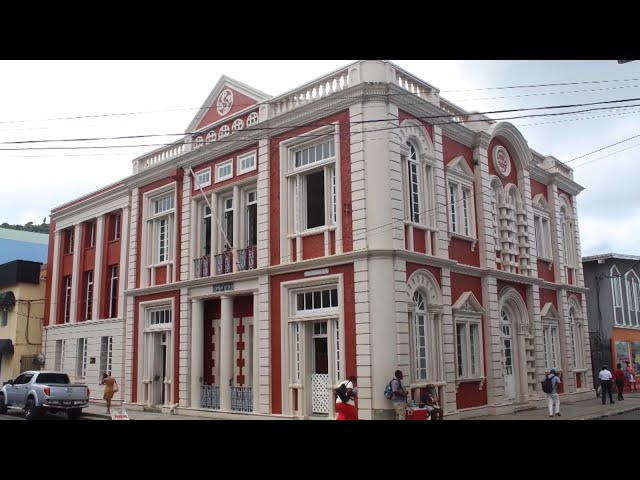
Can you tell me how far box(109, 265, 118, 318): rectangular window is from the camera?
27.6m

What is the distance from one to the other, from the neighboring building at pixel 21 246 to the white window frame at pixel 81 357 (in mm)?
13014

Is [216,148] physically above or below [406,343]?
above

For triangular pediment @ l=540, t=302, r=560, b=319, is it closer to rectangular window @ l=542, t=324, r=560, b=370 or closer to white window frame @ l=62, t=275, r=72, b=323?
rectangular window @ l=542, t=324, r=560, b=370

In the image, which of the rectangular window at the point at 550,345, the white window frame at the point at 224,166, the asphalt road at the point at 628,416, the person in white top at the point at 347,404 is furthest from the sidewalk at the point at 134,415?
the rectangular window at the point at 550,345

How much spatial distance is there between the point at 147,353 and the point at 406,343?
12157 mm

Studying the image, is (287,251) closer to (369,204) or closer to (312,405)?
(369,204)

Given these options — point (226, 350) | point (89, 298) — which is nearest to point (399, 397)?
point (226, 350)

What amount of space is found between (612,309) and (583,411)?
11.4 m

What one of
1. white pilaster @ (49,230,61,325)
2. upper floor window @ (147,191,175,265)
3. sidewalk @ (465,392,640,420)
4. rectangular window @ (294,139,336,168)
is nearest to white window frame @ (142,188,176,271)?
upper floor window @ (147,191,175,265)

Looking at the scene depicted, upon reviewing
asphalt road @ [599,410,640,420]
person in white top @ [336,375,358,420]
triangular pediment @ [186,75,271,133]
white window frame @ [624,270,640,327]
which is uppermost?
triangular pediment @ [186,75,271,133]

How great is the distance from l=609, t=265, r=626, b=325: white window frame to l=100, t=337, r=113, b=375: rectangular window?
2418cm

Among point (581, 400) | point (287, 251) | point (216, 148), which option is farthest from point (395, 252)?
point (581, 400)

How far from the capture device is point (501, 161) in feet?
76.6
